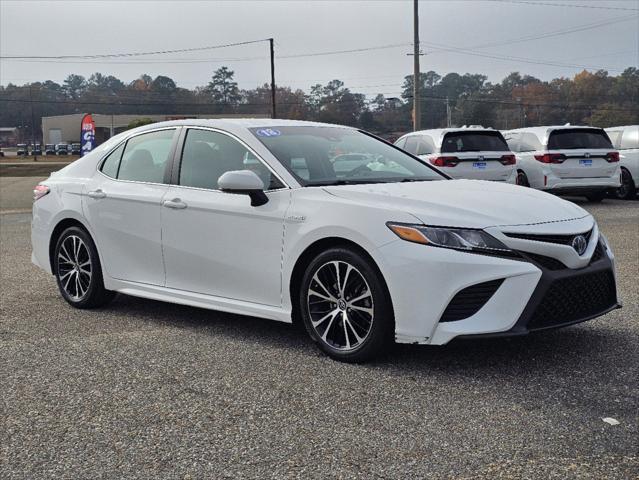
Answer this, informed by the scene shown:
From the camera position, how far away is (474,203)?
16.0ft

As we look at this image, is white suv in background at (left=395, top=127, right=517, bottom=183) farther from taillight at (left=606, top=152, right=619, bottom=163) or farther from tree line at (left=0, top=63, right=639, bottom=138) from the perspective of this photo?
tree line at (left=0, top=63, right=639, bottom=138)

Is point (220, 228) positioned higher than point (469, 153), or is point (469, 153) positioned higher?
point (469, 153)

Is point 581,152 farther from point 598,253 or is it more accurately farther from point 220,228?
point 220,228

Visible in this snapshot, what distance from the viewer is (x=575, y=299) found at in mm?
4789

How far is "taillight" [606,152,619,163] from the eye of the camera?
1678 cm

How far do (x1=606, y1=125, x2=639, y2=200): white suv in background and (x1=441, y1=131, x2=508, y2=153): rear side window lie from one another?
12.5 ft

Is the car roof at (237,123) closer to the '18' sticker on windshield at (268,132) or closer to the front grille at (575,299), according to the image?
the '18' sticker on windshield at (268,132)

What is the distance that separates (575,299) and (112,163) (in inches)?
153

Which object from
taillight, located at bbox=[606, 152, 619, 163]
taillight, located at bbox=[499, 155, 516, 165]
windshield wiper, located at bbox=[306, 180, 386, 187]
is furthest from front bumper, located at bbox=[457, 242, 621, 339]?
taillight, located at bbox=[606, 152, 619, 163]

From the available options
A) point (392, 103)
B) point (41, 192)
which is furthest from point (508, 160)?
point (392, 103)

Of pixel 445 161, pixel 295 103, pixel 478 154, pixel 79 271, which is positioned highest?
pixel 295 103

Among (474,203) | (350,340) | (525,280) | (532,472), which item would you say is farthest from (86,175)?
(532,472)

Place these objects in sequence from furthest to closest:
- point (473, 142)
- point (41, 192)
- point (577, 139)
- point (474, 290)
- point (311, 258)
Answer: point (577, 139) < point (473, 142) < point (41, 192) < point (311, 258) < point (474, 290)

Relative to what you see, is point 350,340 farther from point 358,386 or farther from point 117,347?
point 117,347
